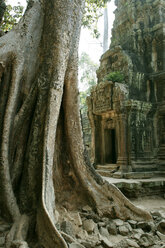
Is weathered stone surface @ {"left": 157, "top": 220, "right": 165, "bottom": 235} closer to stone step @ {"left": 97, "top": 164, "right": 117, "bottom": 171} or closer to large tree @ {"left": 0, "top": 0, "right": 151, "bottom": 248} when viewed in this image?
large tree @ {"left": 0, "top": 0, "right": 151, "bottom": 248}

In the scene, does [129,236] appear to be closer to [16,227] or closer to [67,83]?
[16,227]

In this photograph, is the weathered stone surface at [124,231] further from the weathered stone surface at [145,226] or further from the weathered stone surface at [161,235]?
the weathered stone surface at [161,235]

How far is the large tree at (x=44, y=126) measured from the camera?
2148mm

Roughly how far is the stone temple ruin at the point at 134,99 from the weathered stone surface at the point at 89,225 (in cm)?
349

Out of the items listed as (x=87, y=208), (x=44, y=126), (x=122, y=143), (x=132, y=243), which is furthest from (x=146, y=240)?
(x=122, y=143)

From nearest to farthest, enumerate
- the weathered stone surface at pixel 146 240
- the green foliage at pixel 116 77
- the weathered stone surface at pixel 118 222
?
the weathered stone surface at pixel 146 240 < the weathered stone surface at pixel 118 222 < the green foliage at pixel 116 77

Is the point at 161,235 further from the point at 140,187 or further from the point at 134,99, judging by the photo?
the point at 134,99

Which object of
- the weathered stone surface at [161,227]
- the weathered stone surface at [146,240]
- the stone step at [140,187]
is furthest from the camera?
the stone step at [140,187]

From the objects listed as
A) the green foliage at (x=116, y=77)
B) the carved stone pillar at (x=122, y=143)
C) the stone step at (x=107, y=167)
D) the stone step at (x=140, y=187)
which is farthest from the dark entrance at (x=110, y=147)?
the stone step at (x=140, y=187)

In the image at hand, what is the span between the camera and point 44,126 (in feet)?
7.55

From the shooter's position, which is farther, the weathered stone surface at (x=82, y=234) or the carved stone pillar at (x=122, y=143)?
the carved stone pillar at (x=122, y=143)

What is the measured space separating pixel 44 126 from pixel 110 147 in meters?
5.31

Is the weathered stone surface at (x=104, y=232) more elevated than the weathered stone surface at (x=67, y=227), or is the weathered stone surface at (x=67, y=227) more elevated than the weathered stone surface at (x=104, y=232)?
the weathered stone surface at (x=67, y=227)

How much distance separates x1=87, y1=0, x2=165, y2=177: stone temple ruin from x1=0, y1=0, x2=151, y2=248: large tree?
329 cm
